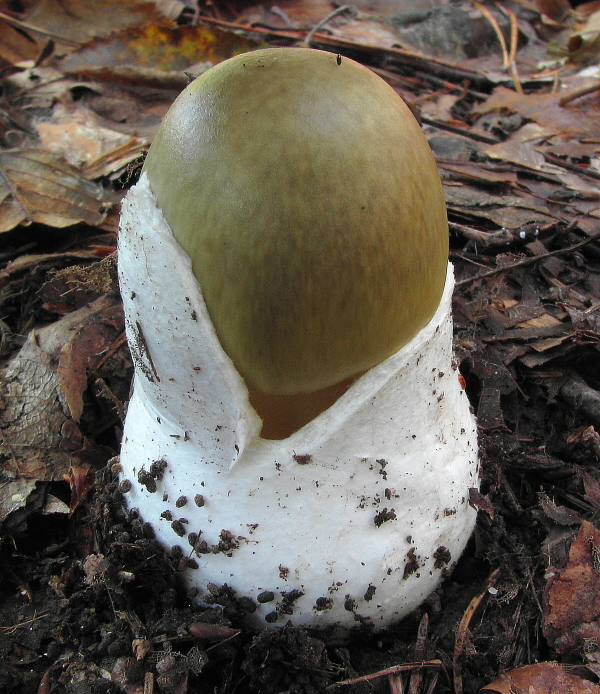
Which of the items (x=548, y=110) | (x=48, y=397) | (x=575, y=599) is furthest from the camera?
(x=548, y=110)

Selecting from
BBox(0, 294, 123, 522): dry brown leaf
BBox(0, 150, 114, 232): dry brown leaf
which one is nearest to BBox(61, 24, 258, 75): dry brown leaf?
BBox(0, 150, 114, 232): dry brown leaf

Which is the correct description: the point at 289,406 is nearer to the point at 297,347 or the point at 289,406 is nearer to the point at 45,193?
the point at 297,347

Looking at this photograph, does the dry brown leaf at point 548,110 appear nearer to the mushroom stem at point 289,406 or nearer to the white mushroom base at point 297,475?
the white mushroom base at point 297,475

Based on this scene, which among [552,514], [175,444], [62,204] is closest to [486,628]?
[552,514]

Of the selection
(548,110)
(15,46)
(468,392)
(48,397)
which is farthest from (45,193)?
(548,110)

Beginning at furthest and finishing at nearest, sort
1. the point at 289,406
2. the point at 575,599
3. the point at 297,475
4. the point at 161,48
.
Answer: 1. the point at 161,48
2. the point at 575,599
3. the point at 297,475
4. the point at 289,406

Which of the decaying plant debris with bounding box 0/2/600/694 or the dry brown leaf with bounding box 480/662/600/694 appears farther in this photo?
the decaying plant debris with bounding box 0/2/600/694

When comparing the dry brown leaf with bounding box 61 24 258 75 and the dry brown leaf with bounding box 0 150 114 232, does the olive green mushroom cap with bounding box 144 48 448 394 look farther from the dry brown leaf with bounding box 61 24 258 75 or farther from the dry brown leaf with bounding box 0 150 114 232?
the dry brown leaf with bounding box 61 24 258 75
